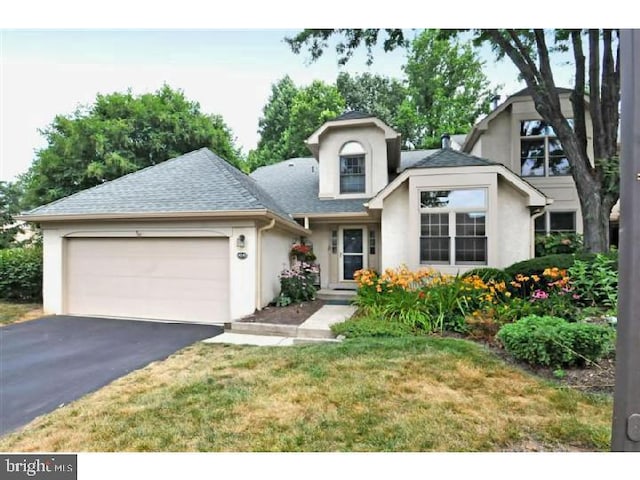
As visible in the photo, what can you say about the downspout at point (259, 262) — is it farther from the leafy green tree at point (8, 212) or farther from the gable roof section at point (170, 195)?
the leafy green tree at point (8, 212)

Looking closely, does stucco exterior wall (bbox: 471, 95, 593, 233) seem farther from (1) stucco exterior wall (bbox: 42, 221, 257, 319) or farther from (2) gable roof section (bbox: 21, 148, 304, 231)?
(1) stucco exterior wall (bbox: 42, 221, 257, 319)

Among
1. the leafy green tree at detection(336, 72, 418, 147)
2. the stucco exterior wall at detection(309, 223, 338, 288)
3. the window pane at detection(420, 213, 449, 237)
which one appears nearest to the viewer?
the window pane at detection(420, 213, 449, 237)

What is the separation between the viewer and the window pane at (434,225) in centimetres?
756

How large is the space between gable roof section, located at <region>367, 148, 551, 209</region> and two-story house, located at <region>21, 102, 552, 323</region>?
0.02m

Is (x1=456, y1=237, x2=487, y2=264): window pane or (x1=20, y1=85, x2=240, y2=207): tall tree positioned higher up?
(x1=20, y1=85, x2=240, y2=207): tall tree

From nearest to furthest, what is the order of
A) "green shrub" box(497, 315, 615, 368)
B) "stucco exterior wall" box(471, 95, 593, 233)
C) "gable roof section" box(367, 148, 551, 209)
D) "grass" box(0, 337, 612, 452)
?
"grass" box(0, 337, 612, 452), "green shrub" box(497, 315, 615, 368), "gable roof section" box(367, 148, 551, 209), "stucco exterior wall" box(471, 95, 593, 233)

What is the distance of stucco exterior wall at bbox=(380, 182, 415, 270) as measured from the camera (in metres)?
8.10

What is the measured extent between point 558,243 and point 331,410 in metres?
9.35

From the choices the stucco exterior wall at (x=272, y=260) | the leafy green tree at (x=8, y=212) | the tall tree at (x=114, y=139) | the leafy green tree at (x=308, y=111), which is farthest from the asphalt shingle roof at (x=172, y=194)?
the leafy green tree at (x=308, y=111)

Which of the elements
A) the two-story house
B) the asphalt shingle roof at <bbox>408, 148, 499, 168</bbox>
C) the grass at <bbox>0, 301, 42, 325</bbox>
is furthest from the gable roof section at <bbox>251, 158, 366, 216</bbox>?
the grass at <bbox>0, 301, 42, 325</bbox>

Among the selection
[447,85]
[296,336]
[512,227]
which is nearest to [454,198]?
[512,227]

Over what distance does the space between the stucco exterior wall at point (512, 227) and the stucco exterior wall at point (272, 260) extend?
5.51 meters

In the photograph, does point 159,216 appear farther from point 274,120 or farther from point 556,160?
point 274,120

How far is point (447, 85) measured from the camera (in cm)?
1933
